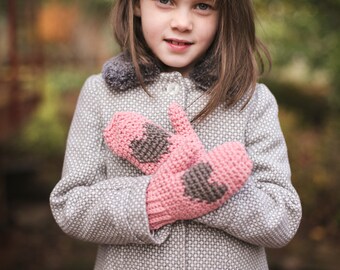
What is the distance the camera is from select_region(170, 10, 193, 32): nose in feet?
5.93

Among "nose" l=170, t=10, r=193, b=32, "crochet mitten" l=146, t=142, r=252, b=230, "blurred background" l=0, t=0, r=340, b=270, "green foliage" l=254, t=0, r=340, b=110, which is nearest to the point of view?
"crochet mitten" l=146, t=142, r=252, b=230

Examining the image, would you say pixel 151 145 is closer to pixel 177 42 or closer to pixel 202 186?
pixel 202 186

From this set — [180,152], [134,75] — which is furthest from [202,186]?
[134,75]

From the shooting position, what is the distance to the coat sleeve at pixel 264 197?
173cm

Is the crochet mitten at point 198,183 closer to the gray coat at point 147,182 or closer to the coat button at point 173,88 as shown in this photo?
the gray coat at point 147,182

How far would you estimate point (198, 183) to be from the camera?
5.40 feet

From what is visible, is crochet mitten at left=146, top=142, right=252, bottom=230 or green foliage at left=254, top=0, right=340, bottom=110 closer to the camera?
crochet mitten at left=146, top=142, right=252, bottom=230

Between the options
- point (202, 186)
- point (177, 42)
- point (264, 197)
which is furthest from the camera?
point (177, 42)

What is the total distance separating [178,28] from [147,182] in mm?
462

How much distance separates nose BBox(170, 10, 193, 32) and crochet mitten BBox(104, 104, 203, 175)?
0.24 m

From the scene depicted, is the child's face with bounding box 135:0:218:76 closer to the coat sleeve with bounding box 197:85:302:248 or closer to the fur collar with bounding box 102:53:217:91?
the fur collar with bounding box 102:53:217:91

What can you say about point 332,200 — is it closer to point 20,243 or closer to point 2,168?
point 20,243

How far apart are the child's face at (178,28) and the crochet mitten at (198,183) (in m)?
0.34

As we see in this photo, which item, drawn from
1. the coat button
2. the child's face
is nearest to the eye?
the child's face
